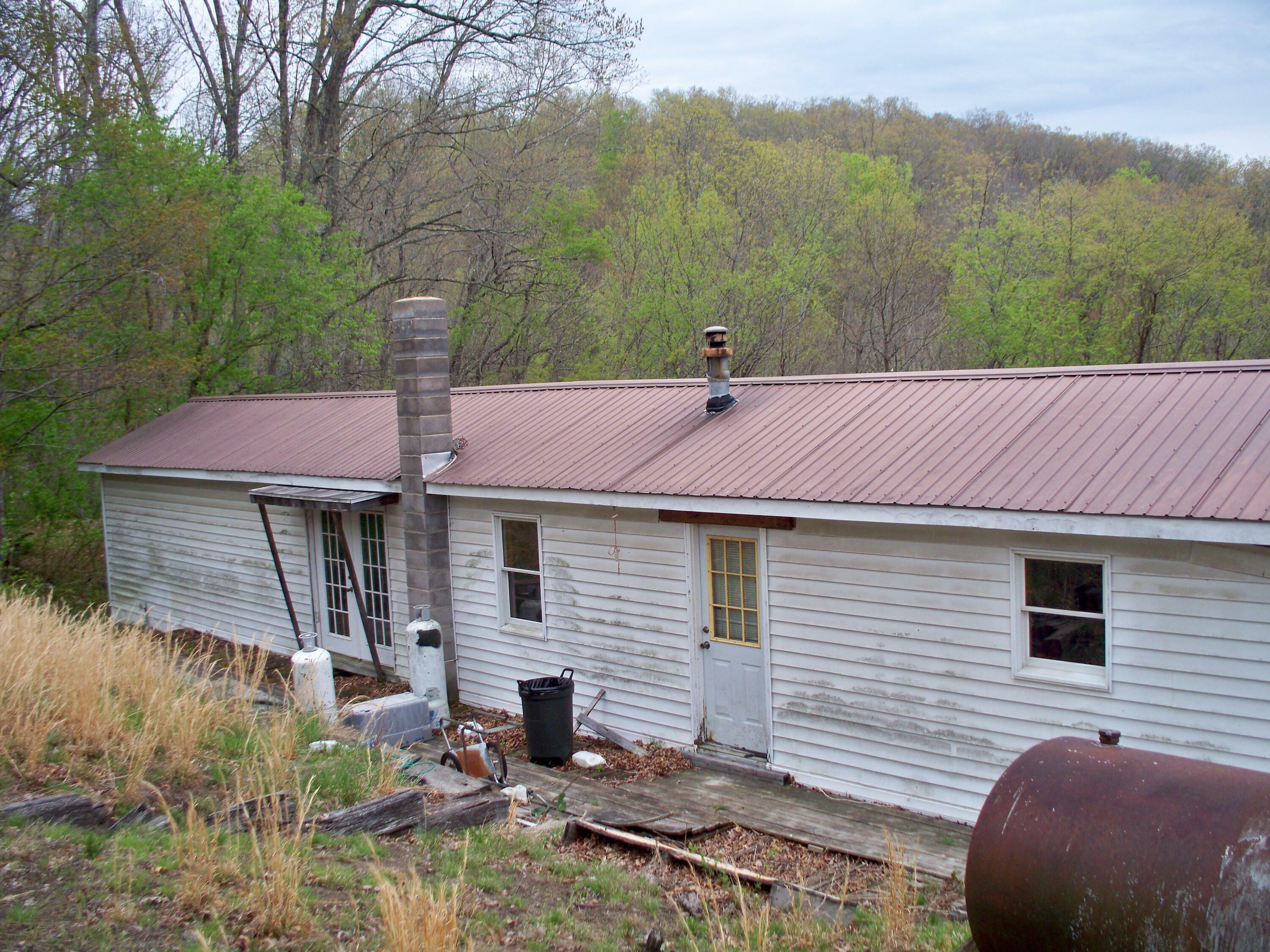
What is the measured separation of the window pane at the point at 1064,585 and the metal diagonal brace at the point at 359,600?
802 centimetres

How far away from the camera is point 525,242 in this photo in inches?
1078

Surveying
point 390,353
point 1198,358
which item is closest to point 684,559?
point 390,353

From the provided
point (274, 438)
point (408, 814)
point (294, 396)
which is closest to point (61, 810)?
point (408, 814)

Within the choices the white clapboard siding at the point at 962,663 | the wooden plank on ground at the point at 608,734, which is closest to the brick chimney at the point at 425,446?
the wooden plank on ground at the point at 608,734

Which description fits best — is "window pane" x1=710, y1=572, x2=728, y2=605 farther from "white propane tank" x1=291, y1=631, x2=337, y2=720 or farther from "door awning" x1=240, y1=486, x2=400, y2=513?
"door awning" x1=240, y1=486, x2=400, y2=513

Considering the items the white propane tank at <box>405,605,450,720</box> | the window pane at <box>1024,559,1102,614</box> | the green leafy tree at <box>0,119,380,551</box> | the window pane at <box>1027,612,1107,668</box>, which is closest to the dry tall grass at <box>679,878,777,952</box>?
the window pane at <box>1027,612,1107,668</box>

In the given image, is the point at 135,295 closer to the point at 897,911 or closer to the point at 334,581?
the point at 334,581

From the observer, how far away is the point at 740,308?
1024 inches

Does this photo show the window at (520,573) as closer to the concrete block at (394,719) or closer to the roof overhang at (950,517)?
the roof overhang at (950,517)

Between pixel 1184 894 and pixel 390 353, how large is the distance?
87.1ft

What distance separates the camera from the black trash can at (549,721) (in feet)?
31.9

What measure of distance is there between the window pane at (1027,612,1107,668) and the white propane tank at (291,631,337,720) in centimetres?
641

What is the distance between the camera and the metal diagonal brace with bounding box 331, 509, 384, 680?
1247 centimetres

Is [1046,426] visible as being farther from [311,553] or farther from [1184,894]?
[311,553]
